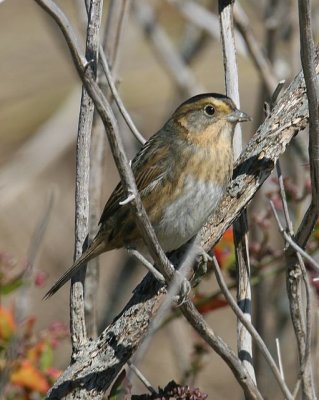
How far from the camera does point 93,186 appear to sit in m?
3.80

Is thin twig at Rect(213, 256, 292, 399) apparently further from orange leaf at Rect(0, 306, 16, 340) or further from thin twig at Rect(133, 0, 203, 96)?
thin twig at Rect(133, 0, 203, 96)

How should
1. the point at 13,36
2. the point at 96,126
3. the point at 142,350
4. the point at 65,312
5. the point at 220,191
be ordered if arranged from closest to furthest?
the point at 142,350 → the point at 220,191 → the point at 96,126 → the point at 65,312 → the point at 13,36

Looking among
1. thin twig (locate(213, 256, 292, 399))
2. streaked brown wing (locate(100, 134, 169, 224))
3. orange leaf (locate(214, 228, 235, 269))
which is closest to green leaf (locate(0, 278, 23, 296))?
streaked brown wing (locate(100, 134, 169, 224))

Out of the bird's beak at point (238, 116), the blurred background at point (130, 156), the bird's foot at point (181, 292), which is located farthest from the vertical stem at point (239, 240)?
the blurred background at point (130, 156)

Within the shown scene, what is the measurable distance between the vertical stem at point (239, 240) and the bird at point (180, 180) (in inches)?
5.7

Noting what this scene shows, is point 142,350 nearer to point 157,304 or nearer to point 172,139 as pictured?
point 157,304

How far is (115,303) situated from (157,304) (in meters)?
2.51

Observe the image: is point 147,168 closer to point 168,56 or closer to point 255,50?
point 255,50

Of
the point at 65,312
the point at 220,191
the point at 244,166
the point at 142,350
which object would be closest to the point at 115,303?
the point at 65,312

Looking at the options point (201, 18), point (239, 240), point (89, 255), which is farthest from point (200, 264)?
point (201, 18)

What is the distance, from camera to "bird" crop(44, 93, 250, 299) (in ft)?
12.0

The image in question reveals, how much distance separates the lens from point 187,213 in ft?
12.1

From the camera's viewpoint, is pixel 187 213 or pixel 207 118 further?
pixel 207 118

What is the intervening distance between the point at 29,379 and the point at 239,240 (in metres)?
0.90
